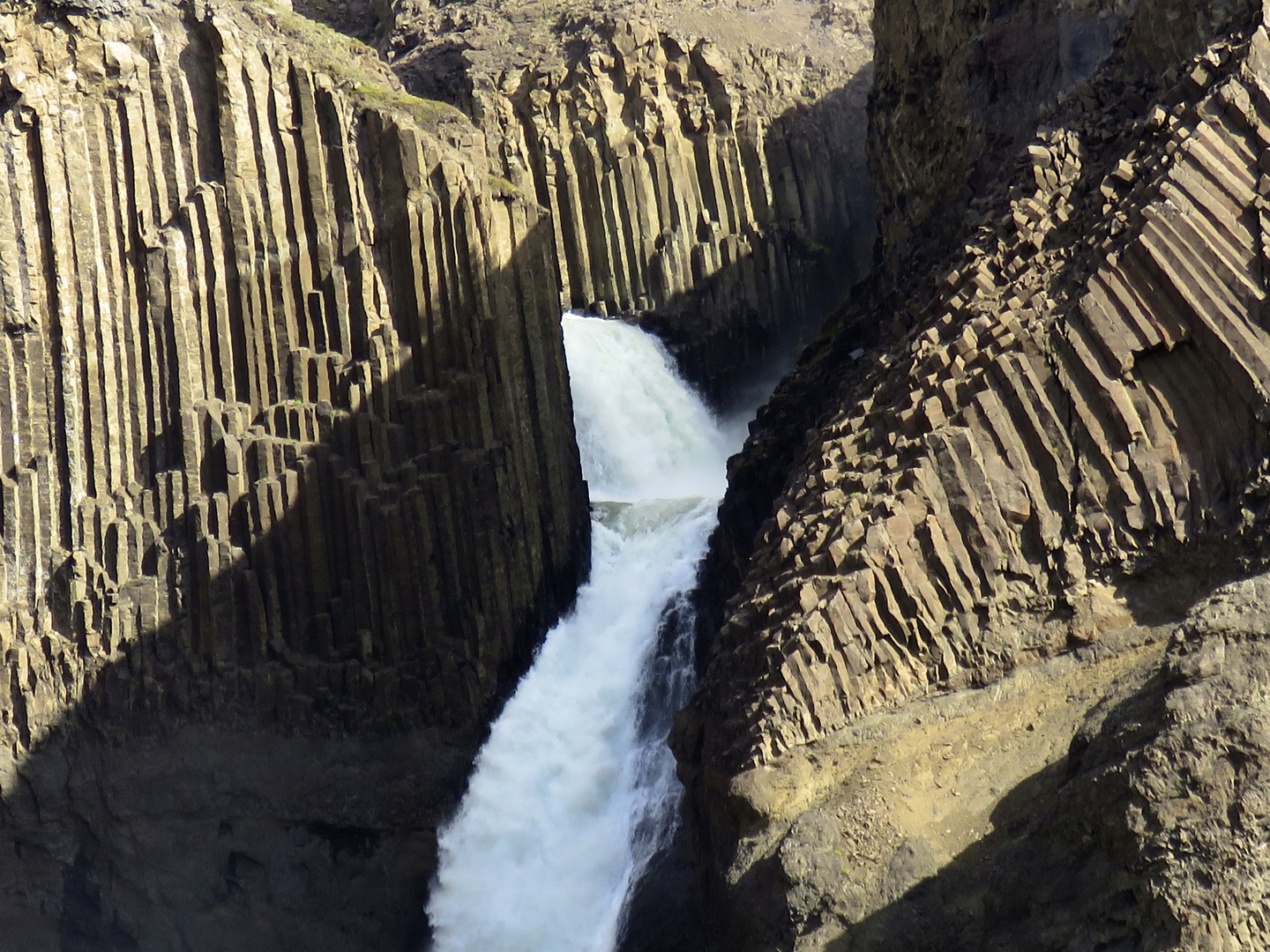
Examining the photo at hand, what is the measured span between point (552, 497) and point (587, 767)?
4.64 meters

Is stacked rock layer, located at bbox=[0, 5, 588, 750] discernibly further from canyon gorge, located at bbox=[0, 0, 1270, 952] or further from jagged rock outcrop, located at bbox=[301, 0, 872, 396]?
jagged rock outcrop, located at bbox=[301, 0, 872, 396]

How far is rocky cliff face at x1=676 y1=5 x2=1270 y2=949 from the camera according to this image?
41.0 feet

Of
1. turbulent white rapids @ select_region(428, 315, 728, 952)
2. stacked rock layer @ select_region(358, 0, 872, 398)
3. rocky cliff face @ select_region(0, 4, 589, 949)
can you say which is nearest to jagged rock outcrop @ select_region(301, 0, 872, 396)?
stacked rock layer @ select_region(358, 0, 872, 398)

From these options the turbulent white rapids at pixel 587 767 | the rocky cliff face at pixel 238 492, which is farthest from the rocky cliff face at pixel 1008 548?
the rocky cliff face at pixel 238 492

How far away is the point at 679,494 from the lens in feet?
86.6

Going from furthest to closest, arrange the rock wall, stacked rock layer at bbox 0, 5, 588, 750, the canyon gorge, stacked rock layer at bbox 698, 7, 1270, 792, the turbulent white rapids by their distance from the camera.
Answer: stacked rock layer at bbox 0, 5, 588, 750 < the turbulent white rapids < the rock wall < the canyon gorge < stacked rock layer at bbox 698, 7, 1270, 792

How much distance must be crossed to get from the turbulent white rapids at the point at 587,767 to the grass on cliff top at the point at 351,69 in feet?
23.4

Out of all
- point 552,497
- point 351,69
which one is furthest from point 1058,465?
point 351,69

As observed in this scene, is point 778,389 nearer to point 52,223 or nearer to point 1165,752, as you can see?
point 52,223

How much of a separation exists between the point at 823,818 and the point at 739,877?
1089 mm

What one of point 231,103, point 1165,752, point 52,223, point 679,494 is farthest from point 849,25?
point 1165,752

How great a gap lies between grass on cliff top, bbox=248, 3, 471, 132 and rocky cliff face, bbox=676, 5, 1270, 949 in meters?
10.5

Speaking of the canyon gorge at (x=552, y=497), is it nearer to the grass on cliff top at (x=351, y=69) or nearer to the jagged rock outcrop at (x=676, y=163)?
the grass on cliff top at (x=351, y=69)

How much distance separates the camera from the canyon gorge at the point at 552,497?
1359 cm
